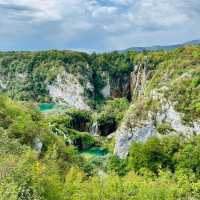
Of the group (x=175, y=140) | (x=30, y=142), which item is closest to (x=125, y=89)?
(x=175, y=140)

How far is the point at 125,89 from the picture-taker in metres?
198

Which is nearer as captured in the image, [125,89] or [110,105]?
[110,105]

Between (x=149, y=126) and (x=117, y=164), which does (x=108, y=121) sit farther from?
(x=117, y=164)

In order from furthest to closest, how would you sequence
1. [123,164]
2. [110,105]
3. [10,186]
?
1. [110,105]
2. [123,164]
3. [10,186]

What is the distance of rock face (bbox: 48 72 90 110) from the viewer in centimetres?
18925

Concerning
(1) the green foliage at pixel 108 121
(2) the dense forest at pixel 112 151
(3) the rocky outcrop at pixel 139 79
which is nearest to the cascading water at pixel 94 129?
(2) the dense forest at pixel 112 151

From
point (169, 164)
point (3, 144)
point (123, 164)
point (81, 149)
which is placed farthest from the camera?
point (81, 149)

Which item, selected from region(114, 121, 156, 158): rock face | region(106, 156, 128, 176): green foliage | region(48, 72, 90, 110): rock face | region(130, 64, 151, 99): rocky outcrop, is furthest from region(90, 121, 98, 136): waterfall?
region(106, 156, 128, 176): green foliage

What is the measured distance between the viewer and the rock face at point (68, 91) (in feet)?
621

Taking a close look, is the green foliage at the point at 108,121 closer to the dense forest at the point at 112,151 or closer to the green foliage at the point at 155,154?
the dense forest at the point at 112,151

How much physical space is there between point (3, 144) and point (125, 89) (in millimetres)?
158577

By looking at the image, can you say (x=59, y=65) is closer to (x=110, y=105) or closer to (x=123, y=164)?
(x=110, y=105)

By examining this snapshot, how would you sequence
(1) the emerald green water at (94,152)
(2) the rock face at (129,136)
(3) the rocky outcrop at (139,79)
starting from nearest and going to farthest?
(2) the rock face at (129,136) < (1) the emerald green water at (94,152) < (3) the rocky outcrop at (139,79)

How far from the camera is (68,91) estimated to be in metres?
193
